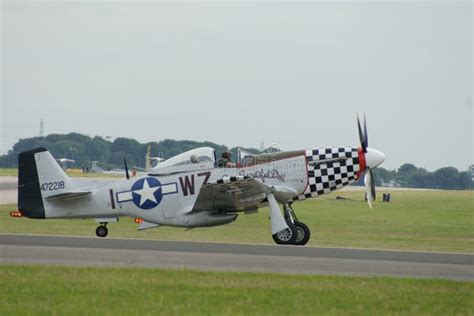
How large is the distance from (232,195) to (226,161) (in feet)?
2.66

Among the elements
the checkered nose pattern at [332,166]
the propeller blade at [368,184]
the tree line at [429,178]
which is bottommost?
the tree line at [429,178]

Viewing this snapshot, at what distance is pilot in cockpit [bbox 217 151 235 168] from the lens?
19766mm

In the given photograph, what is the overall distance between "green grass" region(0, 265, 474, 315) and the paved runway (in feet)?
3.93

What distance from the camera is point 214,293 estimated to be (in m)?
11.4

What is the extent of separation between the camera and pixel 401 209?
41594 millimetres

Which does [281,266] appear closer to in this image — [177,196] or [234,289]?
[234,289]

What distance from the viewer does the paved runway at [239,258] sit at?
563 inches

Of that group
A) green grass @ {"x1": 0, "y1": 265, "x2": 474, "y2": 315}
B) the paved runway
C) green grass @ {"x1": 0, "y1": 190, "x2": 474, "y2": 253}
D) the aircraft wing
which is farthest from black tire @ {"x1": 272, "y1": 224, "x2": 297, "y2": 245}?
green grass @ {"x1": 0, "y1": 265, "x2": 474, "y2": 315}

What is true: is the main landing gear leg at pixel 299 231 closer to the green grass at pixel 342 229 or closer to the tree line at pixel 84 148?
the green grass at pixel 342 229

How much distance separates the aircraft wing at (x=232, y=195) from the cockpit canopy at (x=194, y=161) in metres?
0.70

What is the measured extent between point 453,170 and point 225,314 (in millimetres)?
133746

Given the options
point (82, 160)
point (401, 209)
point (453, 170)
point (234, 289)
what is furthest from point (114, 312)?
point (453, 170)

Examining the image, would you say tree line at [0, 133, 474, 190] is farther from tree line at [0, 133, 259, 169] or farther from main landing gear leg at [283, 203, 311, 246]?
main landing gear leg at [283, 203, 311, 246]

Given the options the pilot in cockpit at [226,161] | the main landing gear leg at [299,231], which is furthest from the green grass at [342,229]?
the pilot in cockpit at [226,161]
